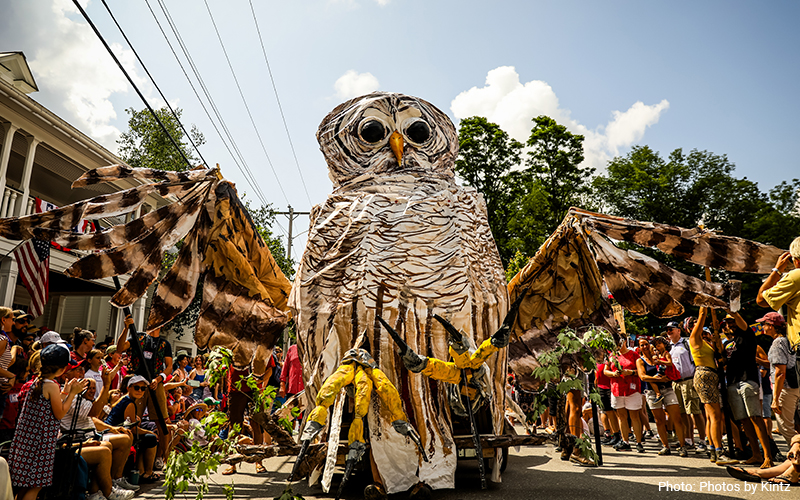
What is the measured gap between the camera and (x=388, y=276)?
12.5ft

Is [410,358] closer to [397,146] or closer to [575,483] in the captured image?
[397,146]

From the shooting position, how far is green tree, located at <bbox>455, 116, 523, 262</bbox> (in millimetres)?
20625

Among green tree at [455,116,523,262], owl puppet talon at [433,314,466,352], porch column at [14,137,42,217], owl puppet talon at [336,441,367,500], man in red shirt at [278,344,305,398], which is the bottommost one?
owl puppet talon at [336,441,367,500]

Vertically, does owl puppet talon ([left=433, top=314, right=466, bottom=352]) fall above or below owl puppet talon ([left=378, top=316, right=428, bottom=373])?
above

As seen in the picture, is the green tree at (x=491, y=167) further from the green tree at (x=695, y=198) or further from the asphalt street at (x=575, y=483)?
the asphalt street at (x=575, y=483)

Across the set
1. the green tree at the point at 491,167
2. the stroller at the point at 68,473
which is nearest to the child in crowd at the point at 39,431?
the stroller at the point at 68,473

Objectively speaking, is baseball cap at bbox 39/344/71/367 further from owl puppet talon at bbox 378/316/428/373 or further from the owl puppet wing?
owl puppet talon at bbox 378/316/428/373

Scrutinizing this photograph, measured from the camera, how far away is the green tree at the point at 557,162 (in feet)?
69.9

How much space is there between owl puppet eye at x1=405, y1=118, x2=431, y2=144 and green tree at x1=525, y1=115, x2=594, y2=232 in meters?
17.3

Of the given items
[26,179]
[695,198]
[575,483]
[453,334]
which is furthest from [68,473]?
[695,198]

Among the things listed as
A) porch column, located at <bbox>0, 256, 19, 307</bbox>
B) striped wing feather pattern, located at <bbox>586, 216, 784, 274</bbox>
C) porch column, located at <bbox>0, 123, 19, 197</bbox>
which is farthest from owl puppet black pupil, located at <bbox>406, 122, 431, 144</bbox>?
porch column, located at <bbox>0, 256, 19, 307</bbox>

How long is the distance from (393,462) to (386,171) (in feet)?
8.12

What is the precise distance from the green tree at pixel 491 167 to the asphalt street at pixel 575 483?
14.3 meters

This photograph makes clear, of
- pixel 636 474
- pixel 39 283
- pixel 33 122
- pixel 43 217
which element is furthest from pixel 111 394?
pixel 33 122
